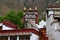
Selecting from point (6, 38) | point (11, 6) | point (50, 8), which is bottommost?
point (6, 38)

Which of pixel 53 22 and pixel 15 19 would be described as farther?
pixel 15 19

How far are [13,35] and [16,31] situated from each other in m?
0.49

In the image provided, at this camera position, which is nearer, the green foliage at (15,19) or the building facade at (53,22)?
the building facade at (53,22)

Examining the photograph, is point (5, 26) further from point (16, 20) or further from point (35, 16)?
point (35, 16)

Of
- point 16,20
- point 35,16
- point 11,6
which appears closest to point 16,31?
point 16,20

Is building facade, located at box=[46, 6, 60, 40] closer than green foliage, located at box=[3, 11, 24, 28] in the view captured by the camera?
Yes

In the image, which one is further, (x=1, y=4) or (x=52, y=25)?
(x=1, y=4)

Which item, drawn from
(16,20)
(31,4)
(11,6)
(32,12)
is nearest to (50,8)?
(16,20)

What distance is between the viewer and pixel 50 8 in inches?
1002

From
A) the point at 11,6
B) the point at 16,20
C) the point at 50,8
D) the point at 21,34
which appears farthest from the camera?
the point at 11,6

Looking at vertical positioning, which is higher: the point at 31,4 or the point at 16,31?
the point at 31,4

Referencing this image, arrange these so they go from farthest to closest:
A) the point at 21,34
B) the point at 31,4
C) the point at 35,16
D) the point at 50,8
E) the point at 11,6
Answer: the point at 31,4, the point at 11,6, the point at 35,16, the point at 50,8, the point at 21,34

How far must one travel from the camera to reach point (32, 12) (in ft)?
174

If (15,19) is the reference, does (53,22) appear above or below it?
below
